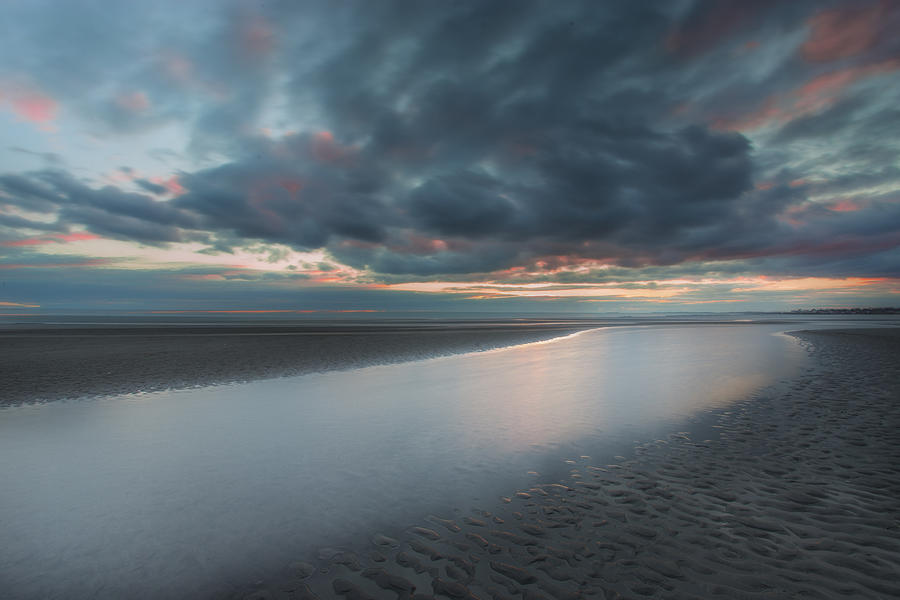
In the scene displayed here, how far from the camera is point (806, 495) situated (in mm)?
6480

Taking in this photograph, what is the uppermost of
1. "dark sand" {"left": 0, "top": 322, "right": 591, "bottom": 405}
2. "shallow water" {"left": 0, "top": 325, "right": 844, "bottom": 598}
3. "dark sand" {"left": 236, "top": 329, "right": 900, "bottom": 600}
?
"dark sand" {"left": 0, "top": 322, "right": 591, "bottom": 405}

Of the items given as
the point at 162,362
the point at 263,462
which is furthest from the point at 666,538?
the point at 162,362

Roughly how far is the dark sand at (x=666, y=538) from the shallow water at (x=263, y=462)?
2.22ft

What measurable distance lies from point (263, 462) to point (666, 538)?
24.3 feet

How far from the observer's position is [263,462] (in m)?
8.60

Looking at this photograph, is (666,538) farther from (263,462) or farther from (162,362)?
(162,362)

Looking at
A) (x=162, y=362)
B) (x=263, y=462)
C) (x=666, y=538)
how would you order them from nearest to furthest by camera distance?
(x=666, y=538)
(x=263, y=462)
(x=162, y=362)

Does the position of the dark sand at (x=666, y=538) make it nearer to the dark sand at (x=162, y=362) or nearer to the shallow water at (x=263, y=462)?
the shallow water at (x=263, y=462)

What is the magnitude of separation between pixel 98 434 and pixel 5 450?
159cm

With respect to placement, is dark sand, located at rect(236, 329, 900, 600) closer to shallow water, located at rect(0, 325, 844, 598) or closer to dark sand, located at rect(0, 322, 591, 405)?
shallow water, located at rect(0, 325, 844, 598)

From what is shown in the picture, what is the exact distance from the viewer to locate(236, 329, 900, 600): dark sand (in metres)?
4.44

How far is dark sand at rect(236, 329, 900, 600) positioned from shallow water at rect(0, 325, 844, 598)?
676 millimetres

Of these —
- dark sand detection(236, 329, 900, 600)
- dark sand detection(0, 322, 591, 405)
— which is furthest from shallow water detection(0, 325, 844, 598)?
dark sand detection(0, 322, 591, 405)

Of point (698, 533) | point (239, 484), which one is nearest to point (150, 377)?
point (239, 484)
